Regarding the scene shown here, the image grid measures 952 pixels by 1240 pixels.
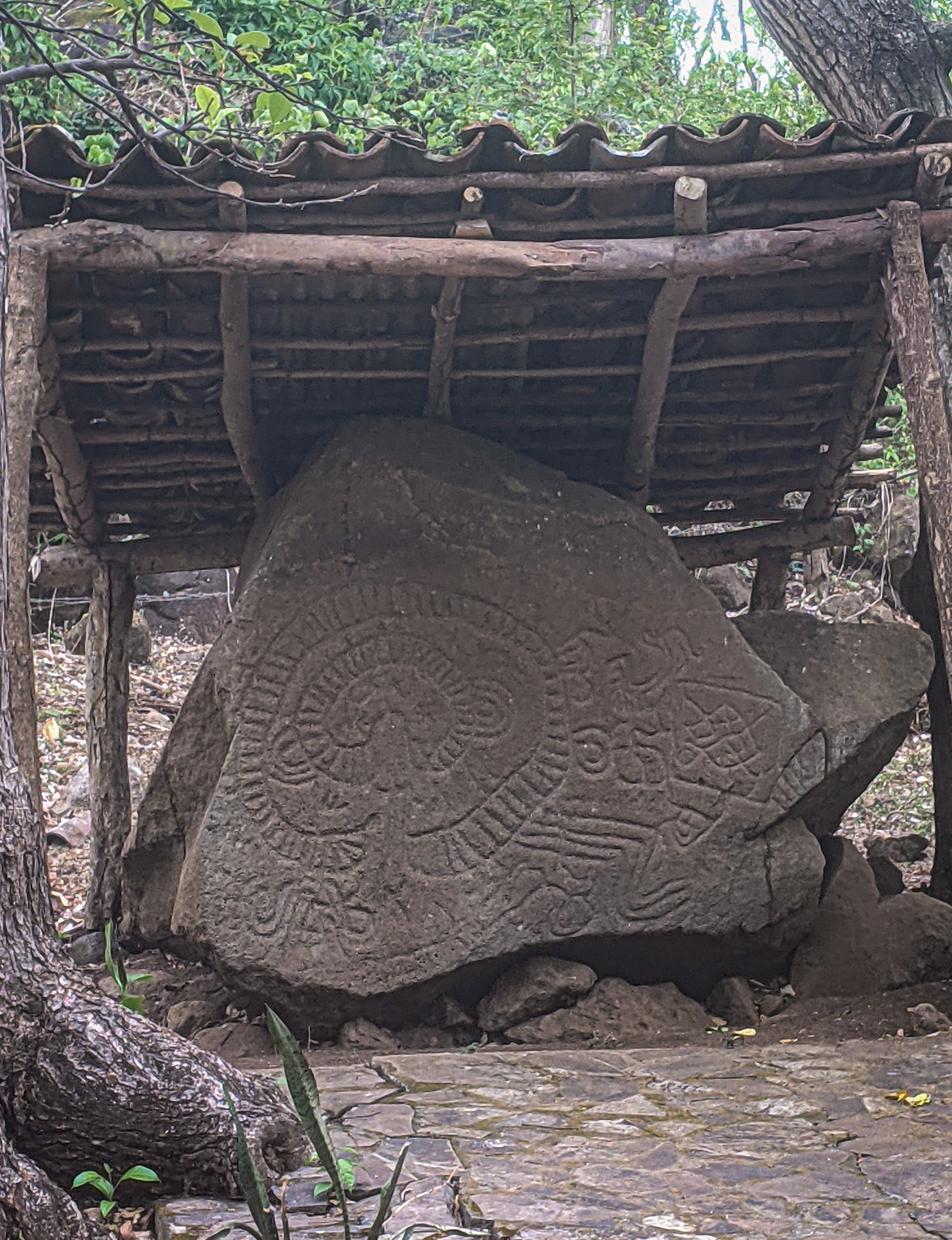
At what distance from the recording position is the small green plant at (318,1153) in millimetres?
1874

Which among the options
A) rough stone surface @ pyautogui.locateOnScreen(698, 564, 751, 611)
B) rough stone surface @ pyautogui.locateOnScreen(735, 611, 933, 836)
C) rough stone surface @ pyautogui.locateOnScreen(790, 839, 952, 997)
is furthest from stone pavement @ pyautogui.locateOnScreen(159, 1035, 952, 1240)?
rough stone surface @ pyautogui.locateOnScreen(698, 564, 751, 611)

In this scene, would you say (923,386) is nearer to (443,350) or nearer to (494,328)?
(494,328)

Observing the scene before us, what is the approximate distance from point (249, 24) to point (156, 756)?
595 cm

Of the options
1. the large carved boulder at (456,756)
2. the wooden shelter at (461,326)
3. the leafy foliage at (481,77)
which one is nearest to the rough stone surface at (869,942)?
the large carved boulder at (456,756)

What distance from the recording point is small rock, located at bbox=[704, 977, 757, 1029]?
14.1 feet

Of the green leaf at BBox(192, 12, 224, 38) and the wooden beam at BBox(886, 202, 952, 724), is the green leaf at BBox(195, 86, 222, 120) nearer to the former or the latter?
the green leaf at BBox(192, 12, 224, 38)

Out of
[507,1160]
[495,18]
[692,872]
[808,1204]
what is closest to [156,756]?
[692,872]

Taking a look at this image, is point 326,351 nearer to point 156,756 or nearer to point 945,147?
point 945,147

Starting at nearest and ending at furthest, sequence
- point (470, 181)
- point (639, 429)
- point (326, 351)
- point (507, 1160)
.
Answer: point (507, 1160)
point (470, 181)
point (326, 351)
point (639, 429)

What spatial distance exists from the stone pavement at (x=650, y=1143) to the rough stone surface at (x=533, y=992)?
277 mm

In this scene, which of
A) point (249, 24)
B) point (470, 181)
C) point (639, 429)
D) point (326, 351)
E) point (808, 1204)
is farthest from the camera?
point (249, 24)

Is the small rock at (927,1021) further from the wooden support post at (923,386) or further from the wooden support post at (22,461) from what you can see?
the wooden support post at (22,461)

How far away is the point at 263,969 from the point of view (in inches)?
158

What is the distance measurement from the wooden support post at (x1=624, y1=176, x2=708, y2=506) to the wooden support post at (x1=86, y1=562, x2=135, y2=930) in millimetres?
2405
